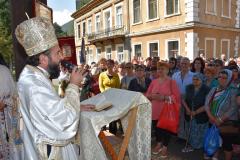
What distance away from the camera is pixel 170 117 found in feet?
18.6

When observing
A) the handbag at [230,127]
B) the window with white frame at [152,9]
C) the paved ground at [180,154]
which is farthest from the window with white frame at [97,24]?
the handbag at [230,127]

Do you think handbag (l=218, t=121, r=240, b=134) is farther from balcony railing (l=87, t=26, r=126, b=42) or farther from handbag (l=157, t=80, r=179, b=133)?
balcony railing (l=87, t=26, r=126, b=42)

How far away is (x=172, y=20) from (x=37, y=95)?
17.5m

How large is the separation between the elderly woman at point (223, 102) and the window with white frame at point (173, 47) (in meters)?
13.6

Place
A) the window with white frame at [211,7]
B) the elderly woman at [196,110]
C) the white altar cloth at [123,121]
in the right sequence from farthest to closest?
1. the window with white frame at [211,7]
2. the elderly woman at [196,110]
3. the white altar cloth at [123,121]

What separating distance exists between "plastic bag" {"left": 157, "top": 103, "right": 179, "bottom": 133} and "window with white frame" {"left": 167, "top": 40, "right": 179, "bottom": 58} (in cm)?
1346

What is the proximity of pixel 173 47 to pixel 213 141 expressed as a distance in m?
14.3

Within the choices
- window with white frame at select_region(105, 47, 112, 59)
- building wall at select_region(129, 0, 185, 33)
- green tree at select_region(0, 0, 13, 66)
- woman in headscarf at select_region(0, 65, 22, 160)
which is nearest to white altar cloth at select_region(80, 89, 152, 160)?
woman in headscarf at select_region(0, 65, 22, 160)

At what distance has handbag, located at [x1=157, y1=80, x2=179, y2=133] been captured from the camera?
5668 mm

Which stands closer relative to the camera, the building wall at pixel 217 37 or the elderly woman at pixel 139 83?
the elderly woman at pixel 139 83

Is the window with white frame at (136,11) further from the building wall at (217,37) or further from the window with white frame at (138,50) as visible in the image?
the building wall at (217,37)

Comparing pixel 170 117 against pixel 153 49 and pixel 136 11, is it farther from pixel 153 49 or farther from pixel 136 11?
pixel 136 11

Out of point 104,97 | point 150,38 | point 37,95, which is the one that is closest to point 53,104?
point 37,95

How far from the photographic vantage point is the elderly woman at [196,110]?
19.5 feet
